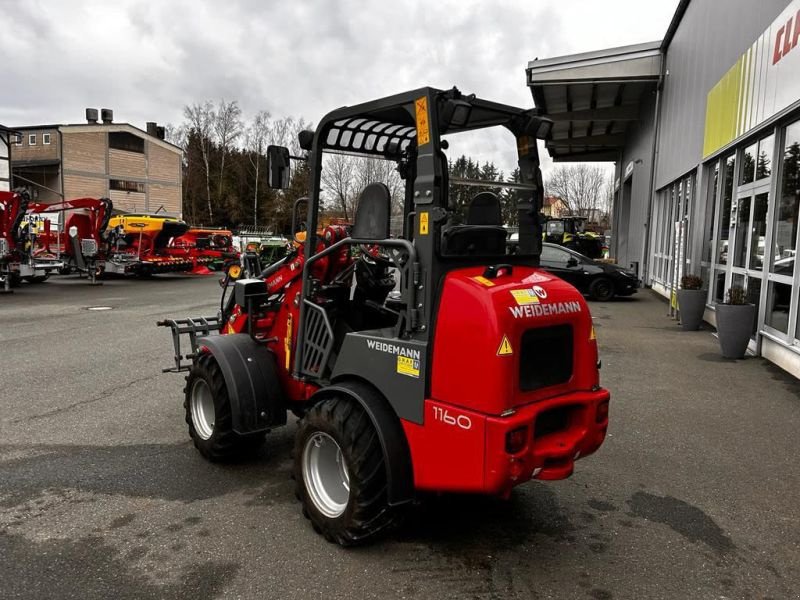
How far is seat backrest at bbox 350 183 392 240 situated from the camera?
3424 millimetres

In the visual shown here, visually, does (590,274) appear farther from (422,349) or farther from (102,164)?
(102,164)

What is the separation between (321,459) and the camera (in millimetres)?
3654

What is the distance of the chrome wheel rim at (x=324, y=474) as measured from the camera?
11.7 ft

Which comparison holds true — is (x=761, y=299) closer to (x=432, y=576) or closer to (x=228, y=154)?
(x=432, y=576)

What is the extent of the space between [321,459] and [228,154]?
55.8m

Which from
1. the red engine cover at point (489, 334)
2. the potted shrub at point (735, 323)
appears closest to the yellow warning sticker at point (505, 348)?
the red engine cover at point (489, 334)

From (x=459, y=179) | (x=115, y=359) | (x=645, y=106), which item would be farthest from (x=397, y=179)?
(x=645, y=106)

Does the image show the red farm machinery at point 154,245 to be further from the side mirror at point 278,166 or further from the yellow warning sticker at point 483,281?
the yellow warning sticker at point 483,281

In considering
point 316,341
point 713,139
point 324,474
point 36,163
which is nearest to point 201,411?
point 316,341

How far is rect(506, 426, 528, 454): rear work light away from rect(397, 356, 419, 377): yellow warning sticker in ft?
1.87

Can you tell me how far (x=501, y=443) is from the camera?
2.80 meters

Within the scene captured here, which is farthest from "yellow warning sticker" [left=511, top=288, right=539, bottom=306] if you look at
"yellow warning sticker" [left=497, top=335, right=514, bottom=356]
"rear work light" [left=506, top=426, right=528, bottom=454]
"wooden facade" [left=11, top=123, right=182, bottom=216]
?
"wooden facade" [left=11, top=123, right=182, bottom=216]

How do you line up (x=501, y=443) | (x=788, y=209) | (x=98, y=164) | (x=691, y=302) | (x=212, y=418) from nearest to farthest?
1. (x=501, y=443)
2. (x=212, y=418)
3. (x=788, y=209)
4. (x=691, y=302)
5. (x=98, y=164)

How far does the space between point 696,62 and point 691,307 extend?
6417 mm
